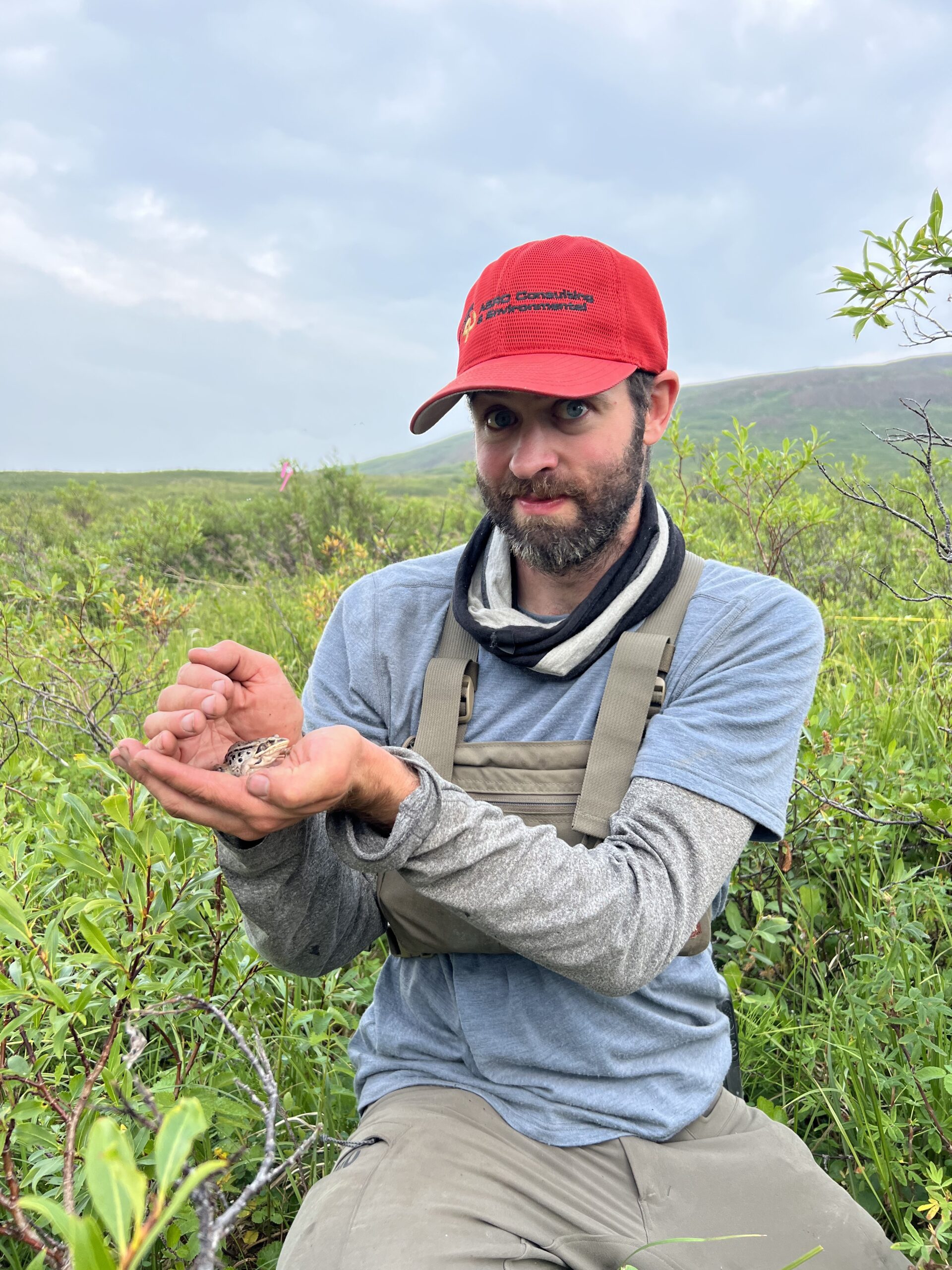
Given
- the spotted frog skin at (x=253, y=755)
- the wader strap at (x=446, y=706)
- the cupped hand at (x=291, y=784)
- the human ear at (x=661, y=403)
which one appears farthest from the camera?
the human ear at (x=661, y=403)

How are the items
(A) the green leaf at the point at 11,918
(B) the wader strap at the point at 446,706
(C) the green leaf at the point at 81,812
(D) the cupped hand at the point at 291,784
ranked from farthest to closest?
(B) the wader strap at the point at 446,706, (C) the green leaf at the point at 81,812, (A) the green leaf at the point at 11,918, (D) the cupped hand at the point at 291,784

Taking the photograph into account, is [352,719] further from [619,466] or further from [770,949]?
[770,949]

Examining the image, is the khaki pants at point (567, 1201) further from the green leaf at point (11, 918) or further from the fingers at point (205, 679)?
the fingers at point (205, 679)

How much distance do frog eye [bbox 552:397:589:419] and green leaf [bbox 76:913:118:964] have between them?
1.57 m

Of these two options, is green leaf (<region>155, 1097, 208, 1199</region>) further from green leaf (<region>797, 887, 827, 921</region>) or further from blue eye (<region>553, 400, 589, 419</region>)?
green leaf (<region>797, 887, 827, 921</region>)

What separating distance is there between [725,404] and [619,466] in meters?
94.9

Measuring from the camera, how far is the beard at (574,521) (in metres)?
2.21

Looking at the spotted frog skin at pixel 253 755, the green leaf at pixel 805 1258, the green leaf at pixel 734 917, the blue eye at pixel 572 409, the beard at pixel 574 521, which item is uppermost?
the blue eye at pixel 572 409

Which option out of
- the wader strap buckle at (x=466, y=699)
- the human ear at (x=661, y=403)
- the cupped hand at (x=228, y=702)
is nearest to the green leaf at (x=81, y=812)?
the cupped hand at (x=228, y=702)

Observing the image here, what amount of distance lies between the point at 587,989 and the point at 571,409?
55.0 inches

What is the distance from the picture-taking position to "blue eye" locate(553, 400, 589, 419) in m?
2.20

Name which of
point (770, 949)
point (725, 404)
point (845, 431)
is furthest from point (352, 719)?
point (725, 404)

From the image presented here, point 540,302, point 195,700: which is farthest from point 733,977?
point 540,302

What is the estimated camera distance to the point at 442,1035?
1979 mm
